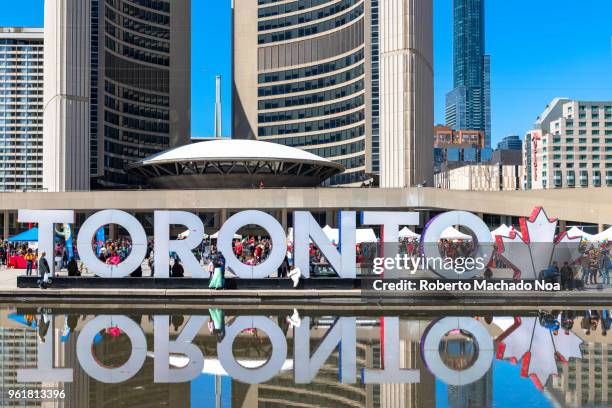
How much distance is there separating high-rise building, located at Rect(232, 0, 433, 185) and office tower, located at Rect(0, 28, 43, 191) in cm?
9266

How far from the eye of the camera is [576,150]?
193875 millimetres

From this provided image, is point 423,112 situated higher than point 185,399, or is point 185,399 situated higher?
point 423,112

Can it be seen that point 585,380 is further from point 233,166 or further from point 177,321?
point 233,166

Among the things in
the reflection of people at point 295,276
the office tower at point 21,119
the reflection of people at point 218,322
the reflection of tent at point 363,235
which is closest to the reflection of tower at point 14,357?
the reflection of people at point 218,322

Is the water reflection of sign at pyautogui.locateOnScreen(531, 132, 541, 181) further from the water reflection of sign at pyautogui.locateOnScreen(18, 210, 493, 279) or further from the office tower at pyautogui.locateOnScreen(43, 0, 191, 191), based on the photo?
the water reflection of sign at pyautogui.locateOnScreen(18, 210, 493, 279)

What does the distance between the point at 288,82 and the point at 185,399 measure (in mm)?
112918

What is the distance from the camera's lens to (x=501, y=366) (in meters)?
14.7

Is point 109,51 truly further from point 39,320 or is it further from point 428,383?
point 428,383

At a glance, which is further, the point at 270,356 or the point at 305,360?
the point at 270,356

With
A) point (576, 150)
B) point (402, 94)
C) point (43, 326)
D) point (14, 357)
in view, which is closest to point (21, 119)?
point (402, 94)

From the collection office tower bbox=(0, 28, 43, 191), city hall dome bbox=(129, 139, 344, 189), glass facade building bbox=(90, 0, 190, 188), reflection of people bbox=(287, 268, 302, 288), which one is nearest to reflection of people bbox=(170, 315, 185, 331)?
reflection of people bbox=(287, 268, 302, 288)

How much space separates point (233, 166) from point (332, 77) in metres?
39.0

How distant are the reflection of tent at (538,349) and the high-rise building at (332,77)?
62.5m

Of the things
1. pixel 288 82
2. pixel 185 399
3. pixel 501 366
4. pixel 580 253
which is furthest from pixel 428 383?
pixel 288 82
